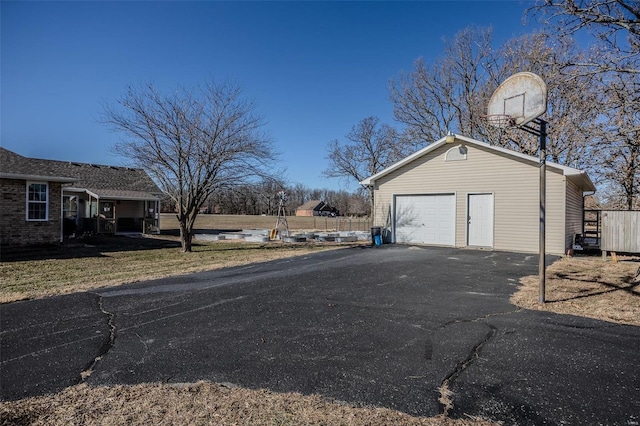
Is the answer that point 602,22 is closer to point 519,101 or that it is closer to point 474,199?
point 519,101

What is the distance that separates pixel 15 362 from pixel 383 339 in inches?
152

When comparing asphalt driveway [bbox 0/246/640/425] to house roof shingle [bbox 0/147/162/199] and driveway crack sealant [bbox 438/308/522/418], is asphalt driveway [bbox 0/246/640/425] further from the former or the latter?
house roof shingle [bbox 0/147/162/199]


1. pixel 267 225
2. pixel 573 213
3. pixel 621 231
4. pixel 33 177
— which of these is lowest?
pixel 267 225

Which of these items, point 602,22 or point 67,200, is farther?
point 67,200

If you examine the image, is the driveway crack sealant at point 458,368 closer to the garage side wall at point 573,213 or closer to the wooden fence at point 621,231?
the wooden fence at point 621,231

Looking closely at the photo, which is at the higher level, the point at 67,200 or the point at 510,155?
the point at 510,155

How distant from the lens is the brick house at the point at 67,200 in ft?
46.4

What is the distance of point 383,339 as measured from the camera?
14.0ft

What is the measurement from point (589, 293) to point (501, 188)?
7203mm

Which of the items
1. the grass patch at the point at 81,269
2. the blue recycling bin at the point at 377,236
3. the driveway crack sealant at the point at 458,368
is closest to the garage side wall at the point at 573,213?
the blue recycling bin at the point at 377,236

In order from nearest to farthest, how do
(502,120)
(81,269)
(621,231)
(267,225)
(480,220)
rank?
(502,120) < (81,269) < (621,231) < (480,220) < (267,225)

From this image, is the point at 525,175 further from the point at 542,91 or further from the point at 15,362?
the point at 15,362

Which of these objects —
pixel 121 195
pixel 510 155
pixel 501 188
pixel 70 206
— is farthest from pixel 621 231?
pixel 70 206

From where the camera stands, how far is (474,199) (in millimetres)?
13852
